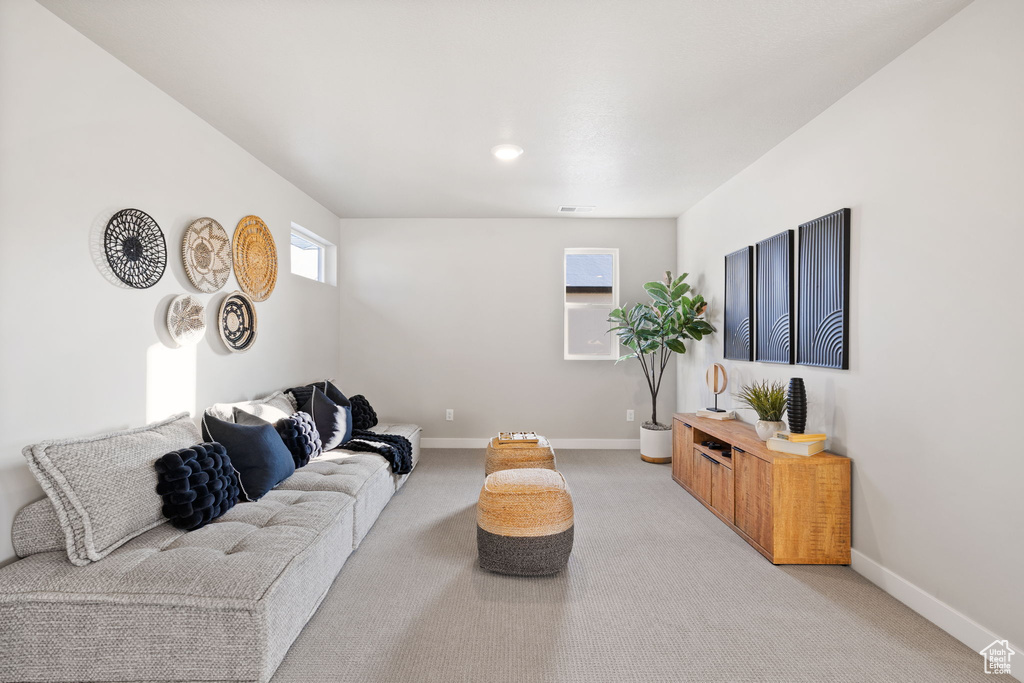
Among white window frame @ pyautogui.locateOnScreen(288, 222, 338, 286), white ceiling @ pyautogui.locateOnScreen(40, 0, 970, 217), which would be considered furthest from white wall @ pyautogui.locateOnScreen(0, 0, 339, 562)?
white window frame @ pyautogui.locateOnScreen(288, 222, 338, 286)

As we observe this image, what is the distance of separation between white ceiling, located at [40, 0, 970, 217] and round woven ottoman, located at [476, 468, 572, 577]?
6.97 feet

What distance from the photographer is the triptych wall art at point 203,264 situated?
2.41 metres

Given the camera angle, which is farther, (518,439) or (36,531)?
(518,439)

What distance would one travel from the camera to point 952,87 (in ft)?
6.77

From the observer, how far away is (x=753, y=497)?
2.92 m

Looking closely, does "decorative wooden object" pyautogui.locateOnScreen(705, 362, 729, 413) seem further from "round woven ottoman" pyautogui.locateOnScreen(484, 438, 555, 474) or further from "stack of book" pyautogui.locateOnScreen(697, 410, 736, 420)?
"round woven ottoman" pyautogui.locateOnScreen(484, 438, 555, 474)

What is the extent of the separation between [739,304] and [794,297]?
0.77 m

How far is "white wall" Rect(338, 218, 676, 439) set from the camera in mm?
5508

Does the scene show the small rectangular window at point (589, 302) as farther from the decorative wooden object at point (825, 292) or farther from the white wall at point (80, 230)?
the white wall at point (80, 230)

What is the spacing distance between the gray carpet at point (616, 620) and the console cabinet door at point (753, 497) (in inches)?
4.4

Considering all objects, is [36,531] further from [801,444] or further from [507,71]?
[801,444]

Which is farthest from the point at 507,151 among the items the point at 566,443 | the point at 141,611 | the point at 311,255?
the point at 566,443

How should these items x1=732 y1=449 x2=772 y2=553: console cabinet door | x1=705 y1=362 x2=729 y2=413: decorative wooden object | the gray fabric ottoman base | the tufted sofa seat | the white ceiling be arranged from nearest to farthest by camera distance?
the tufted sofa seat
the white ceiling
the gray fabric ottoman base
x1=732 y1=449 x2=772 y2=553: console cabinet door
x1=705 y1=362 x2=729 y2=413: decorative wooden object

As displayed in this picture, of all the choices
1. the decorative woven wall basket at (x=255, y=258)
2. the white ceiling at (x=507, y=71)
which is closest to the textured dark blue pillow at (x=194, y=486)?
the decorative woven wall basket at (x=255, y=258)
